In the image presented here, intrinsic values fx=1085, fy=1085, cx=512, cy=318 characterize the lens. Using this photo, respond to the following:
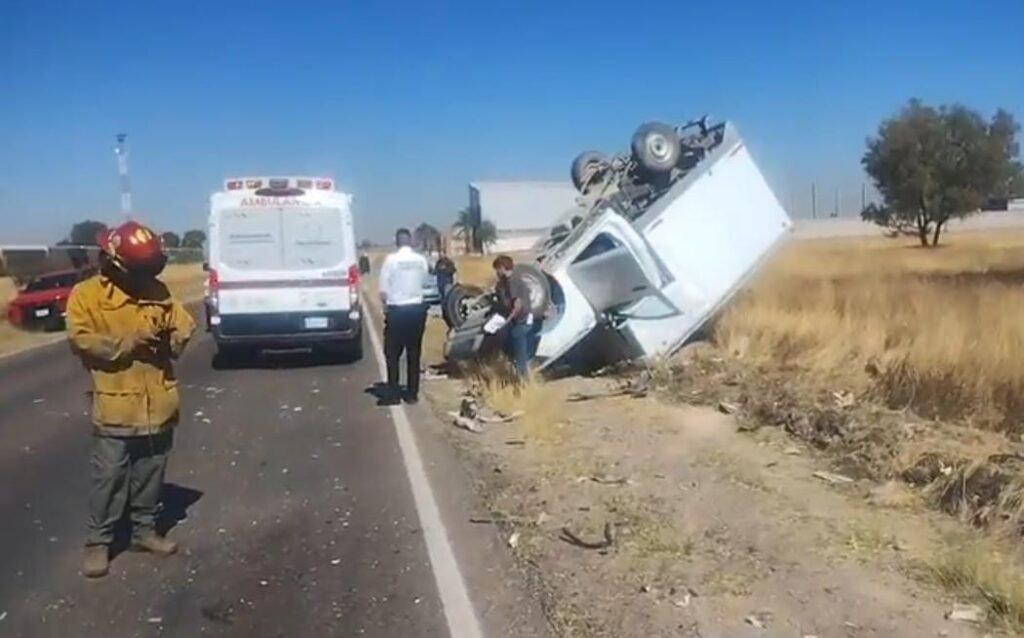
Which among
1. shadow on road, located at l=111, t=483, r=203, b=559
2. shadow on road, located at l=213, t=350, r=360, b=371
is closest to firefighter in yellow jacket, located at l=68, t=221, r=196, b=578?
shadow on road, located at l=111, t=483, r=203, b=559

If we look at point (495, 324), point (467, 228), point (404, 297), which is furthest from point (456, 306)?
point (467, 228)

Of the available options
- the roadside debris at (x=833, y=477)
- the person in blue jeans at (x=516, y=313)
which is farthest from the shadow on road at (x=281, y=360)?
the roadside debris at (x=833, y=477)

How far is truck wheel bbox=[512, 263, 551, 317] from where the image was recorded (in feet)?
37.6

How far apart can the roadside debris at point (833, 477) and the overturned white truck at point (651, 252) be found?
15.3ft

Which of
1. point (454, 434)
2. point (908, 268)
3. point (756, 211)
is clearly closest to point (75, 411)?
point (454, 434)

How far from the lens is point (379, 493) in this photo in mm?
7410

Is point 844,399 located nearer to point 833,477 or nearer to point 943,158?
point 833,477

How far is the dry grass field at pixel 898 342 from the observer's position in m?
8.74

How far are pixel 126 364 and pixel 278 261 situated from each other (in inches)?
364

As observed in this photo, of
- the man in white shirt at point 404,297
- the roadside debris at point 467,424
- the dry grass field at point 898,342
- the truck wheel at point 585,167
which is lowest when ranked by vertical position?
the roadside debris at point 467,424

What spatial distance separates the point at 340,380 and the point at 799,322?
5949 mm

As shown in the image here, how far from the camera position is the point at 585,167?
587 inches

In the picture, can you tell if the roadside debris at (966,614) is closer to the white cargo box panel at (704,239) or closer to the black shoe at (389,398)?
the white cargo box panel at (704,239)

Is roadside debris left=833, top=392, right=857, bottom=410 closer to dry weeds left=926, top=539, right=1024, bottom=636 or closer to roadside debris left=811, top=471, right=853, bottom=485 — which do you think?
roadside debris left=811, top=471, right=853, bottom=485
